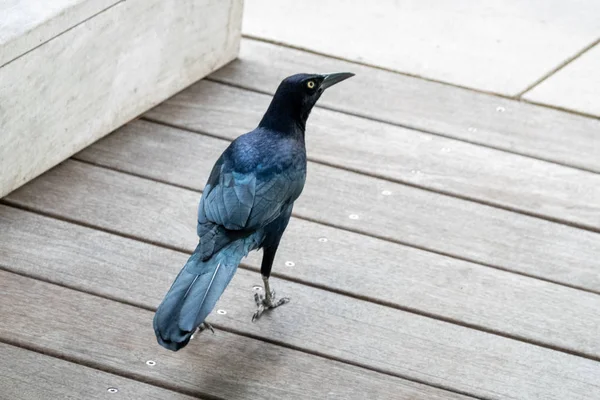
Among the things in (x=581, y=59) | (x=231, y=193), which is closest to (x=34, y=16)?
(x=231, y=193)

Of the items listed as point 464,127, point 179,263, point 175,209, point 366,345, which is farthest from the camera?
point 464,127

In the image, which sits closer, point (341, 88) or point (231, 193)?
point (231, 193)

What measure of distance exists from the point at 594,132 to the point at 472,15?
2.66 feet

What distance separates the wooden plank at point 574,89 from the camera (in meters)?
3.25

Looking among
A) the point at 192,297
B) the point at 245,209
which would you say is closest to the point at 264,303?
the point at 245,209

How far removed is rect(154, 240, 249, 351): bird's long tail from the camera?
6.07 ft

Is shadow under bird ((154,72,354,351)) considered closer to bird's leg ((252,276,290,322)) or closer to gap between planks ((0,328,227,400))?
bird's leg ((252,276,290,322))

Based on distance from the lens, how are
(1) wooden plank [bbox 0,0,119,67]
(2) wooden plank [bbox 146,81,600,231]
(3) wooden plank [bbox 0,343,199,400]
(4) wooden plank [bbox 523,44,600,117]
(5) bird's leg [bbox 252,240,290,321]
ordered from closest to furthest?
(3) wooden plank [bbox 0,343,199,400]
(5) bird's leg [bbox 252,240,290,321]
(1) wooden plank [bbox 0,0,119,67]
(2) wooden plank [bbox 146,81,600,231]
(4) wooden plank [bbox 523,44,600,117]

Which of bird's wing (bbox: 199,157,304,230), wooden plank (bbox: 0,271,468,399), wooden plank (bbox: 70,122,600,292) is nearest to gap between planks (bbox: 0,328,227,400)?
wooden plank (bbox: 0,271,468,399)

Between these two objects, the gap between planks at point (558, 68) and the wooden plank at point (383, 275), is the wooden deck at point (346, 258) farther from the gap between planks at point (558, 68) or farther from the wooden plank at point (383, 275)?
the gap between planks at point (558, 68)

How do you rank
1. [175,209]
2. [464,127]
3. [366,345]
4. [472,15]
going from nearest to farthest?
1. [366,345]
2. [175,209]
3. [464,127]
4. [472,15]

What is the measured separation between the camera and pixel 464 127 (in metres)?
3.08

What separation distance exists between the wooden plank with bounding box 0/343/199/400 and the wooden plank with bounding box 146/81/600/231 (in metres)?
1.02

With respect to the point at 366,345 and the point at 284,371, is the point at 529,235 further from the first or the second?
the point at 284,371
